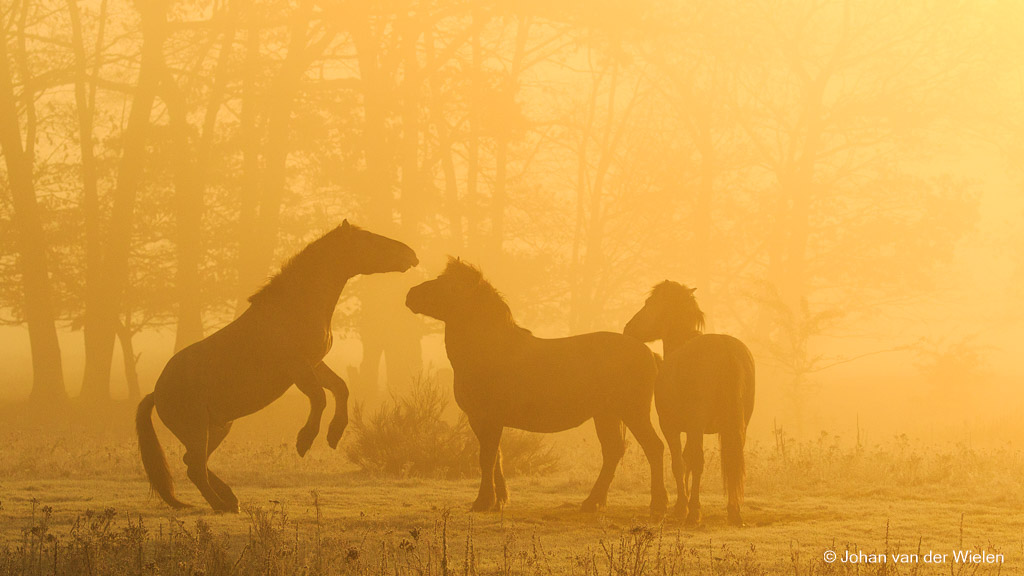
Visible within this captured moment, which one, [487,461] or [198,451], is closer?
[198,451]

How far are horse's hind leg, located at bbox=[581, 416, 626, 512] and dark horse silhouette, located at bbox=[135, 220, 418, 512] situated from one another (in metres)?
2.57

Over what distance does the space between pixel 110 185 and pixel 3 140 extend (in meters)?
3.67

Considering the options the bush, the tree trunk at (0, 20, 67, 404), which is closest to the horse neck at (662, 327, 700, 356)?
the bush

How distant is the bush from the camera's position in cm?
1464

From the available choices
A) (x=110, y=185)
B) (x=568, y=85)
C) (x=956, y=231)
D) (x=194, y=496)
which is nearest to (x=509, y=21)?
(x=568, y=85)

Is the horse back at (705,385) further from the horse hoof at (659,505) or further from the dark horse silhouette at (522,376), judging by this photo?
the horse hoof at (659,505)

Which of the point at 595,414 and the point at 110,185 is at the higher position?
the point at 110,185

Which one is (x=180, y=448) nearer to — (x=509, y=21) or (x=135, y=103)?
(x=135, y=103)

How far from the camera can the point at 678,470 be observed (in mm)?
10023

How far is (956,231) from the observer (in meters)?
33.2

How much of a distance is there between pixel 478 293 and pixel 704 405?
230cm

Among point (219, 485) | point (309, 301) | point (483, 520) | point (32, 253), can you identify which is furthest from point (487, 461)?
point (32, 253)

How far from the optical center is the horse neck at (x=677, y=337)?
1082 cm

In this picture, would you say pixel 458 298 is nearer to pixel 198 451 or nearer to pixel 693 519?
pixel 198 451
